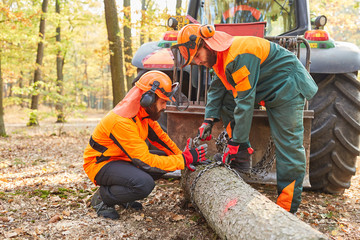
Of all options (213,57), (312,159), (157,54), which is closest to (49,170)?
(157,54)

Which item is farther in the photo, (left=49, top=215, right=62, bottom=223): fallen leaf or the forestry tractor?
the forestry tractor

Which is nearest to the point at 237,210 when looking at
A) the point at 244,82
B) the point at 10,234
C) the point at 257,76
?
the point at 244,82

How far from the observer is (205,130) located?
3.15 meters

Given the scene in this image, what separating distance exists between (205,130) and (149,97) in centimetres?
73

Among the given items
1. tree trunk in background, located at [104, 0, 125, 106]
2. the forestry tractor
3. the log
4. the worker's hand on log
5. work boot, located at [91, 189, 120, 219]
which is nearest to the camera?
the log

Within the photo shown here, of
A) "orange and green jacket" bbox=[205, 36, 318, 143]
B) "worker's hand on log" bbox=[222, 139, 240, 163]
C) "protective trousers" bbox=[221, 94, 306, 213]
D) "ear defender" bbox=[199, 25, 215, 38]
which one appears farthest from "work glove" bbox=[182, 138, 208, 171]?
"ear defender" bbox=[199, 25, 215, 38]

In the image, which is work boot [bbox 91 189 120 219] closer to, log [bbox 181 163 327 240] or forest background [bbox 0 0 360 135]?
log [bbox 181 163 327 240]

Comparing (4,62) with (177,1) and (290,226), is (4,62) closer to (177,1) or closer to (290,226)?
(177,1)

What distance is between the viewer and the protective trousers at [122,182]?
2.89 m

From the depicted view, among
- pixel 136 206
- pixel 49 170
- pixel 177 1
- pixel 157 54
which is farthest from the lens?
pixel 177 1

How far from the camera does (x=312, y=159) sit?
3404 millimetres

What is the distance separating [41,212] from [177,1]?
11821mm

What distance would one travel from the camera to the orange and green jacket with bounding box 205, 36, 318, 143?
2.57 meters

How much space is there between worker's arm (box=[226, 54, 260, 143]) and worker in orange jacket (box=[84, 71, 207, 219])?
483 mm
